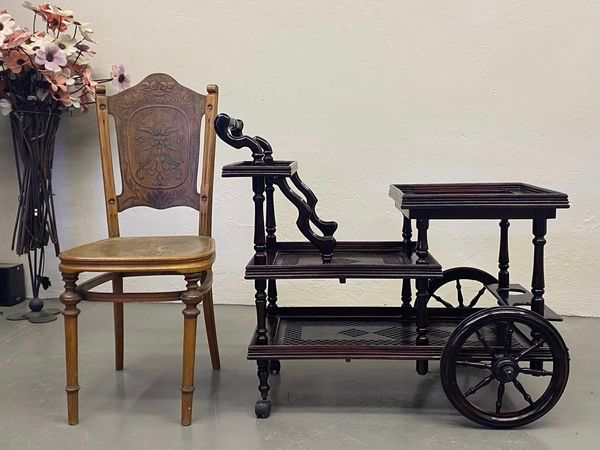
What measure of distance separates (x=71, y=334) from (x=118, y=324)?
0.49 metres

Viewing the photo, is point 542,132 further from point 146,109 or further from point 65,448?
point 65,448

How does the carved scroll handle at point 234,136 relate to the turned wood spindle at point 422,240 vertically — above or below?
above

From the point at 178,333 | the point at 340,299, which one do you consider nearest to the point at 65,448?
the point at 178,333

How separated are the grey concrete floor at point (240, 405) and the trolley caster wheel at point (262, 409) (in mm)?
27

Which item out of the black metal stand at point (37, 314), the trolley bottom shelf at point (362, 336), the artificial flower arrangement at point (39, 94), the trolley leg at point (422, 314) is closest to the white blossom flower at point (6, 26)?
the artificial flower arrangement at point (39, 94)

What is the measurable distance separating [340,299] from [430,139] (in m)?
1.03

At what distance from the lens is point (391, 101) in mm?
3467

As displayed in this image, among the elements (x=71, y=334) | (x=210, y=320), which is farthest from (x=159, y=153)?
(x=71, y=334)

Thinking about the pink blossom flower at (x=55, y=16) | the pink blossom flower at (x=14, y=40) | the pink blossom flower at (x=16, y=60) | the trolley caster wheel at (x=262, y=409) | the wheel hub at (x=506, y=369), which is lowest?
the trolley caster wheel at (x=262, y=409)

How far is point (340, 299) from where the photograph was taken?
3.62m

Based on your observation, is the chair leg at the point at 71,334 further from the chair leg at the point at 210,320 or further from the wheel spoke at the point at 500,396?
the wheel spoke at the point at 500,396

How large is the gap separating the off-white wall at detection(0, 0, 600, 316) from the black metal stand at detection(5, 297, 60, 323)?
2.80ft

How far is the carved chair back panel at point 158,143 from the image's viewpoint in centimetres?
258

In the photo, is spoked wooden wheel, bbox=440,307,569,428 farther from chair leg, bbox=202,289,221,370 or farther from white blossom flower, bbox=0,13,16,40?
white blossom flower, bbox=0,13,16,40
